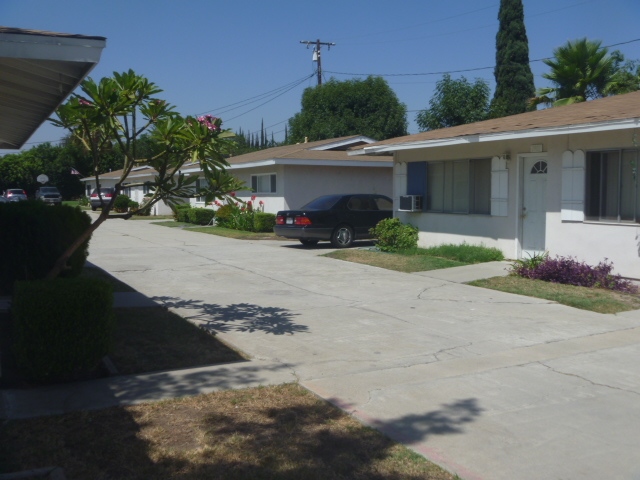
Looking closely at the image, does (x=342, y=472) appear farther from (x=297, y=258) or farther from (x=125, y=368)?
(x=297, y=258)

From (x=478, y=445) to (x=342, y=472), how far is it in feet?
3.68

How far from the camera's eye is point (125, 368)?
6.83 metres

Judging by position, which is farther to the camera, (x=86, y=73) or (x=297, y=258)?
(x=297, y=258)

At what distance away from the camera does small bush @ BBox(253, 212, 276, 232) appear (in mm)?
25219

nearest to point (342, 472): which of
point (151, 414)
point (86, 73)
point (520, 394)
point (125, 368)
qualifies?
point (151, 414)

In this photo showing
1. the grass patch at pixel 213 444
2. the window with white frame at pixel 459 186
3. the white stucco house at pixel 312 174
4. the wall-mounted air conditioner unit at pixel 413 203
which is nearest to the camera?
the grass patch at pixel 213 444

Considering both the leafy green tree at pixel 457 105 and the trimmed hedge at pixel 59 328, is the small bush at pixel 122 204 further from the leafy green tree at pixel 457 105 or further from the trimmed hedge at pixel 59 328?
the trimmed hedge at pixel 59 328

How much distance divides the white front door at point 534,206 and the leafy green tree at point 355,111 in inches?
1233

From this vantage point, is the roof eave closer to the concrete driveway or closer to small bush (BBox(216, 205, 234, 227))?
the concrete driveway

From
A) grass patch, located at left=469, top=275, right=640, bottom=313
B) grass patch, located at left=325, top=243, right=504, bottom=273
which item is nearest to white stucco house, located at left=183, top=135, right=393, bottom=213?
grass patch, located at left=325, top=243, right=504, bottom=273

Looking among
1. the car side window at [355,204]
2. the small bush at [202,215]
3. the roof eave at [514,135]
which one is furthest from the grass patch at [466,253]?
the small bush at [202,215]

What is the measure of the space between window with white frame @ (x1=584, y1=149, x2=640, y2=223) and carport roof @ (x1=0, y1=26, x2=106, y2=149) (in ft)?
29.6

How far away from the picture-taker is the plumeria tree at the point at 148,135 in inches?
276

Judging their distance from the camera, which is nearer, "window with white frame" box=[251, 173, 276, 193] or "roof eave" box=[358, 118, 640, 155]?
"roof eave" box=[358, 118, 640, 155]
